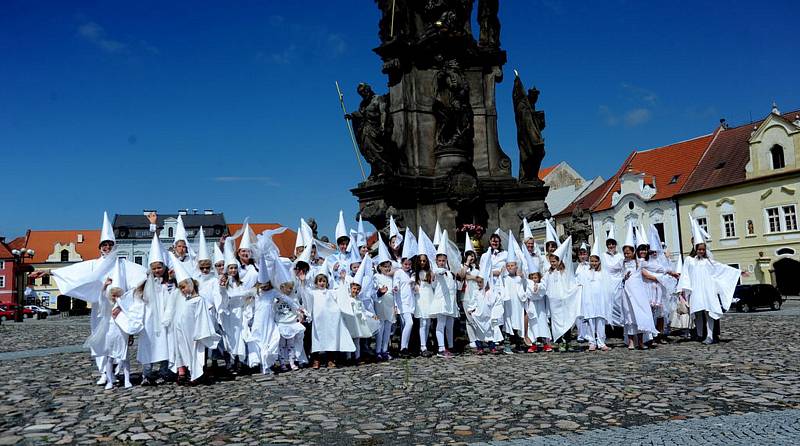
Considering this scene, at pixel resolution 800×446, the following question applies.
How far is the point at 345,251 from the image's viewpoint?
1270 centimetres

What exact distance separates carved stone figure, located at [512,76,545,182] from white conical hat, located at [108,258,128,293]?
9.51m

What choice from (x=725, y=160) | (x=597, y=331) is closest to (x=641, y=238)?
(x=597, y=331)

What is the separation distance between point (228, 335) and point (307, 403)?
10.8 ft

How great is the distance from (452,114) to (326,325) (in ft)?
21.1

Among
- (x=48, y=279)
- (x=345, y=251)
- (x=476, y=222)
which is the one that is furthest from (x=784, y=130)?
(x=48, y=279)

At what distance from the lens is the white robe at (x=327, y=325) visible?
1062 cm

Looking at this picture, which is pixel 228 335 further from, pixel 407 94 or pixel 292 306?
pixel 407 94

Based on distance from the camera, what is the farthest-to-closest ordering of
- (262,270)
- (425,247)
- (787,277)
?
1. (787,277)
2. (425,247)
3. (262,270)

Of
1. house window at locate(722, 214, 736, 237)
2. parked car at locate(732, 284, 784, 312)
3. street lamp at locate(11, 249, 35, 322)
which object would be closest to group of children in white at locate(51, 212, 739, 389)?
parked car at locate(732, 284, 784, 312)

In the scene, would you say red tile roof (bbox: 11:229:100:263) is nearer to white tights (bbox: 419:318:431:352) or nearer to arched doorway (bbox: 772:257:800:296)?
arched doorway (bbox: 772:257:800:296)

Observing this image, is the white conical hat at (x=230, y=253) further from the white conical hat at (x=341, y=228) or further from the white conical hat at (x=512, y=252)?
the white conical hat at (x=512, y=252)

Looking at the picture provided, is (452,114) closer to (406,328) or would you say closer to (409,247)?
(409,247)

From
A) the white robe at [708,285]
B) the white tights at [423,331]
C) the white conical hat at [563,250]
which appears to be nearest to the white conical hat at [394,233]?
the white tights at [423,331]

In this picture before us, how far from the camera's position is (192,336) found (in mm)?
9234
